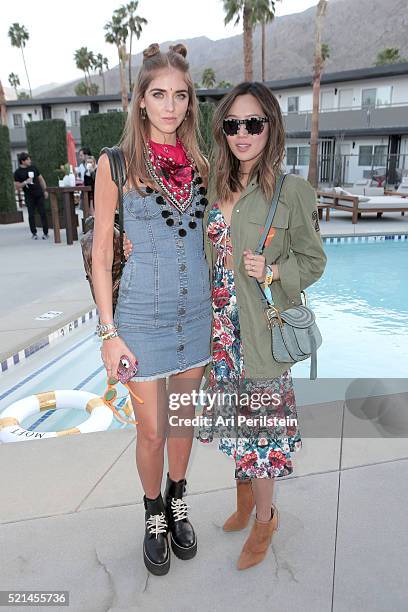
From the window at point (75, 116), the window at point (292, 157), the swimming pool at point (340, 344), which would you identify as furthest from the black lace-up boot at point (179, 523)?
the window at point (75, 116)

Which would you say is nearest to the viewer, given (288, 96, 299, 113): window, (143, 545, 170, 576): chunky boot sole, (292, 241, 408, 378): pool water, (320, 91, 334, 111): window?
(143, 545, 170, 576): chunky boot sole

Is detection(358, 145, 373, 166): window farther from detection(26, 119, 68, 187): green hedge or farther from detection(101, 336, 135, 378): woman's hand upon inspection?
detection(101, 336, 135, 378): woman's hand

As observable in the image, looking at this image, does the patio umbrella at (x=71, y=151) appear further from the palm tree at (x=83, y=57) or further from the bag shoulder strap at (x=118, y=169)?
the palm tree at (x=83, y=57)

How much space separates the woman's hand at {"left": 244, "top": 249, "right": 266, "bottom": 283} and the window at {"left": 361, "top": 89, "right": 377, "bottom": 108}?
1133 inches

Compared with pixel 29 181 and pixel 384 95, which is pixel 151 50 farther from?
pixel 384 95

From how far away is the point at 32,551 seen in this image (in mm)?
2264

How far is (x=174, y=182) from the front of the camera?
2.03 metres

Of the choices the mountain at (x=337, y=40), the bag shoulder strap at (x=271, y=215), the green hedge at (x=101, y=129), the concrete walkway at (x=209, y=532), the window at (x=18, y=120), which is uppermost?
the mountain at (x=337, y=40)

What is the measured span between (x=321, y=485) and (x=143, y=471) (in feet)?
3.46

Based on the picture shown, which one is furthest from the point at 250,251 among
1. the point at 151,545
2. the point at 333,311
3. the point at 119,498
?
the point at 333,311

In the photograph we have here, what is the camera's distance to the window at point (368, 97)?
90.1ft

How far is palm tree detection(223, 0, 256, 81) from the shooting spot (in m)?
22.4

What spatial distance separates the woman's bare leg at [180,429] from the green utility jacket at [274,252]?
275 mm

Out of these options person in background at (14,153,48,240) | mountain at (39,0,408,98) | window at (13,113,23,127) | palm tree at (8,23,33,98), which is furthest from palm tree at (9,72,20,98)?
person in background at (14,153,48,240)
